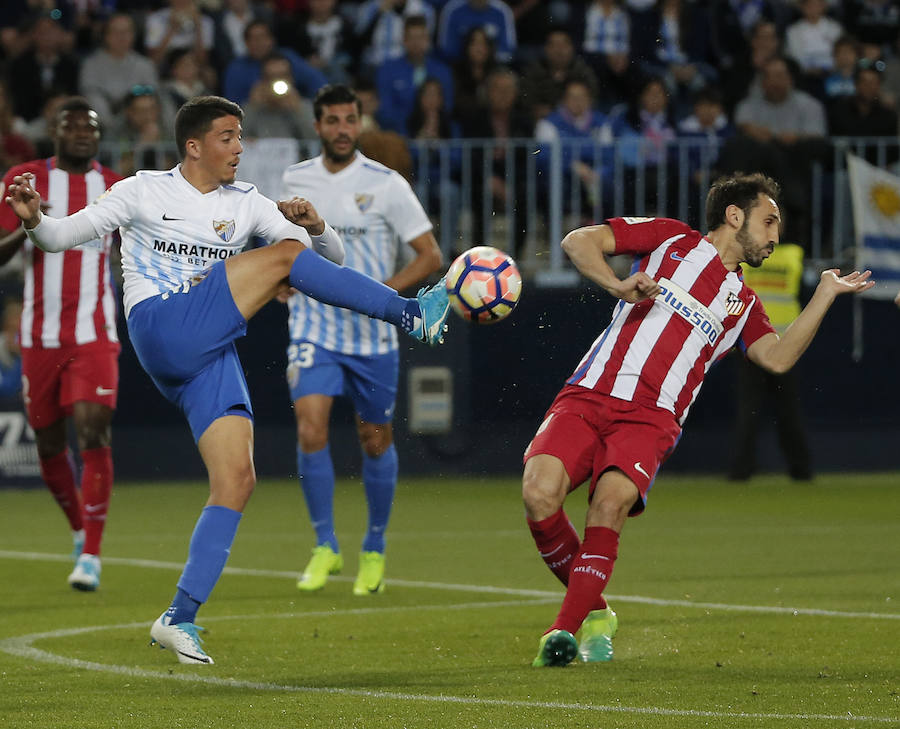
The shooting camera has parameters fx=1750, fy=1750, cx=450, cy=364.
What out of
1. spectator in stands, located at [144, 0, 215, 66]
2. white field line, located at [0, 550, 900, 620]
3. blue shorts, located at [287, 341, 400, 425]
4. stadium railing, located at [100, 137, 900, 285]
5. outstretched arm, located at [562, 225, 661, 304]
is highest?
spectator in stands, located at [144, 0, 215, 66]

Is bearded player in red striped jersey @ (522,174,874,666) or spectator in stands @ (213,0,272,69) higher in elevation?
spectator in stands @ (213,0,272,69)

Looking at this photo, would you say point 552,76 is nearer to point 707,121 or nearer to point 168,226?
point 707,121

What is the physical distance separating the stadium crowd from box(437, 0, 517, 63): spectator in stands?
0.01 meters

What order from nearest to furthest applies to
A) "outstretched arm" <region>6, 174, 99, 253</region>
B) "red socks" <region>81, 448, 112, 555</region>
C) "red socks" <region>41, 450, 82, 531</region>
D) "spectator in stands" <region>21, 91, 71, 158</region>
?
"outstretched arm" <region>6, 174, 99, 253</region>, "red socks" <region>81, 448, 112, 555</region>, "red socks" <region>41, 450, 82, 531</region>, "spectator in stands" <region>21, 91, 71, 158</region>

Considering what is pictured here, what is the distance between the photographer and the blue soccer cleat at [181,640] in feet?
20.5

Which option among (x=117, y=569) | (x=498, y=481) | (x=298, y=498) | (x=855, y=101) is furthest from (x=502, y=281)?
(x=855, y=101)

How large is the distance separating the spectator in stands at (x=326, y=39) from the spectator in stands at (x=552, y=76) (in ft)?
5.94

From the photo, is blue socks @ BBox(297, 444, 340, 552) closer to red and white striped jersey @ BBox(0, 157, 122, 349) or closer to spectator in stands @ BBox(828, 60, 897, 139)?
red and white striped jersey @ BBox(0, 157, 122, 349)

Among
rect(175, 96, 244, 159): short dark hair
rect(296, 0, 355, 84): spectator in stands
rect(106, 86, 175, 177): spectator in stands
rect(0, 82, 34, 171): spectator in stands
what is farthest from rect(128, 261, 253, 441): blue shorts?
rect(296, 0, 355, 84): spectator in stands

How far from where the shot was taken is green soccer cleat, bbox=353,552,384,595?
28.1 feet

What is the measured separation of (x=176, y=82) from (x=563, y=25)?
4.14 metres

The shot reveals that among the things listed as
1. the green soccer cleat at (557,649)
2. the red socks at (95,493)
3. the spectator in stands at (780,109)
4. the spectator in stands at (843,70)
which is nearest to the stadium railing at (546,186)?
the spectator in stands at (780,109)

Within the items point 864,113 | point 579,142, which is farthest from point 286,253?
point 864,113

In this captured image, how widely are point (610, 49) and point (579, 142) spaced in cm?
183
